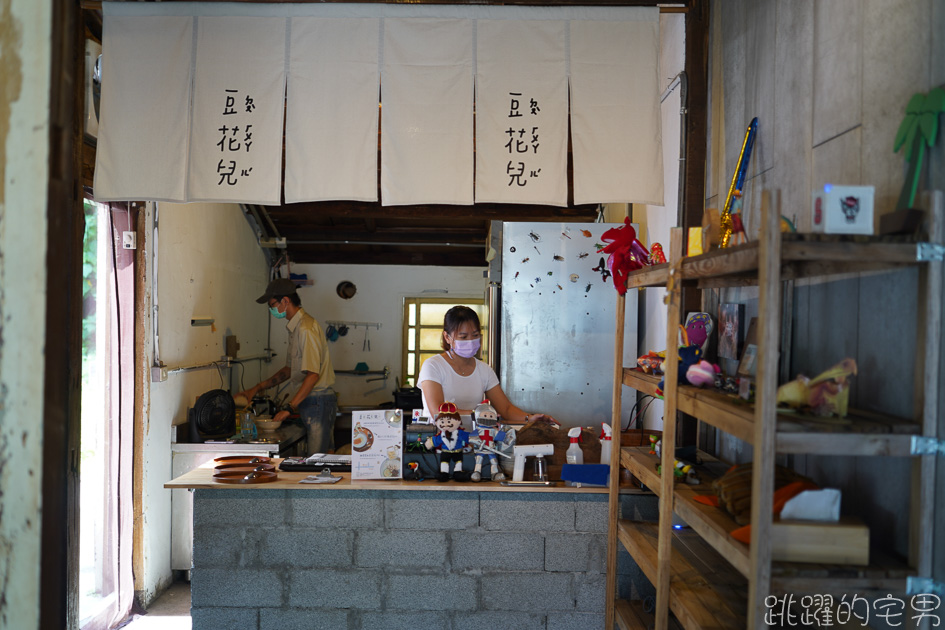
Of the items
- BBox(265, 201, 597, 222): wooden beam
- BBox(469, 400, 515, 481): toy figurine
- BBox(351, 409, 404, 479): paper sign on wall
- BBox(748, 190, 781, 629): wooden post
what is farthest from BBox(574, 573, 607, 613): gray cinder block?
BBox(265, 201, 597, 222): wooden beam

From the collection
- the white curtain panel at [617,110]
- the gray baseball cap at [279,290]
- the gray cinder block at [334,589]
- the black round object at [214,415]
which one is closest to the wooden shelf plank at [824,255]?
the white curtain panel at [617,110]

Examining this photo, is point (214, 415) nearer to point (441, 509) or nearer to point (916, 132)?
point (441, 509)

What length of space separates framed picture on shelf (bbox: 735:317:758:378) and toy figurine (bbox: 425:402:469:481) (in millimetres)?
1432

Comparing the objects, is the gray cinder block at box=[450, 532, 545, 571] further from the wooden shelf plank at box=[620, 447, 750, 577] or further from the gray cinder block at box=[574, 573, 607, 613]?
the wooden shelf plank at box=[620, 447, 750, 577]

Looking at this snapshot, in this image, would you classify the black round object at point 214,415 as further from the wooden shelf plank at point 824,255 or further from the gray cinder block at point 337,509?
the wooden shelf plank at point 824,255

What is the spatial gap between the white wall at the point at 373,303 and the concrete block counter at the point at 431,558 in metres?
5.14

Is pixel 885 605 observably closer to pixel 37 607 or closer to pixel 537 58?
pixel 37 607

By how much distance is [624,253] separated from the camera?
292 cm

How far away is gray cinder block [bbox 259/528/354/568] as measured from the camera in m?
3.28

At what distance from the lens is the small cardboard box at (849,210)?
5.46 ft

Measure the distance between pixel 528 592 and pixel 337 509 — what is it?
1.02 metres

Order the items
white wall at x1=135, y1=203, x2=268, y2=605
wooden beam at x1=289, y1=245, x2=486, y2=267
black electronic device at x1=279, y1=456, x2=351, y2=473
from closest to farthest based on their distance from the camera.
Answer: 1. black electronic device at x1=279, y1=456, x2=351, y2=473
2. white wall at x1=135, y1=203, x2=268, y2=605
3. wooden beam at x1=289, y1=245, x2=486, y2=267

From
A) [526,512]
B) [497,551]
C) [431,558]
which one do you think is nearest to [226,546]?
[431,558]

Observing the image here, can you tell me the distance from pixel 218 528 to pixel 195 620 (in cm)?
47
